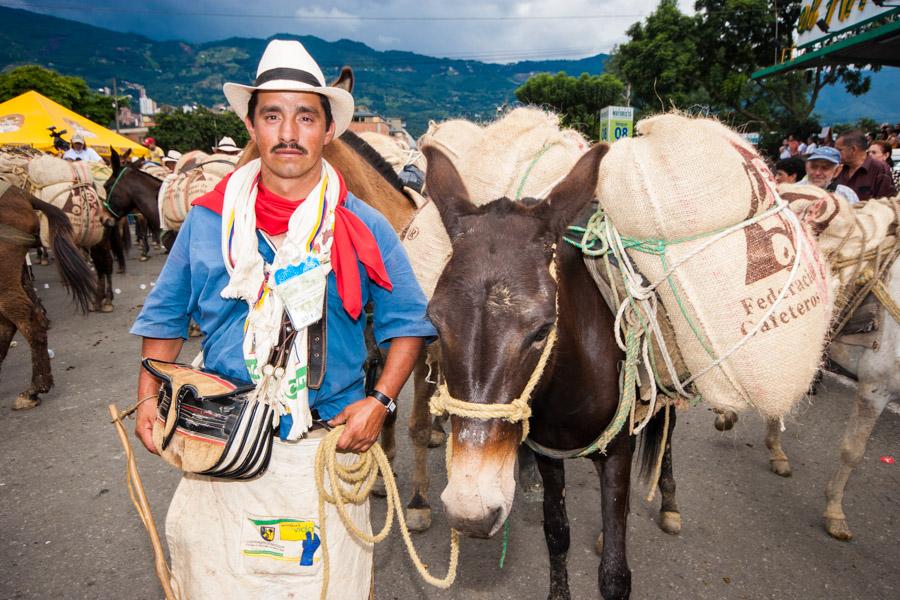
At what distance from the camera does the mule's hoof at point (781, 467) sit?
3973mm

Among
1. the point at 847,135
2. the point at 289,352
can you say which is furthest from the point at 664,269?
the point at 847,135

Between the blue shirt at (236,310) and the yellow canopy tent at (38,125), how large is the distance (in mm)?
17735

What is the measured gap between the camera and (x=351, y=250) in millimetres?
1782

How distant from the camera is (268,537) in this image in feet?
5.66

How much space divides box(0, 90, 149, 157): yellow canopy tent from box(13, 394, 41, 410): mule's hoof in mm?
13812

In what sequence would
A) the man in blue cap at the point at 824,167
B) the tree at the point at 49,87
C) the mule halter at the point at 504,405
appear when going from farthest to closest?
the tree at the point at 49,87, the man in blue cap at the point at 824,167, the mule halter at the point at 504,405

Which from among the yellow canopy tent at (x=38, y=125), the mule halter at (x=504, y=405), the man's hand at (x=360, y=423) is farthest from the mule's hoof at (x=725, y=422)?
the yellow canopy tent at (x=38, y=125)

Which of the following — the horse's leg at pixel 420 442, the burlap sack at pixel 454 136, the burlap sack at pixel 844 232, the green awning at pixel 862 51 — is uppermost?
the green awning at pixel 862 51

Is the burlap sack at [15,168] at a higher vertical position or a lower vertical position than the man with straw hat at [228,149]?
lower

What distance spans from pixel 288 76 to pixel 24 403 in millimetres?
5335

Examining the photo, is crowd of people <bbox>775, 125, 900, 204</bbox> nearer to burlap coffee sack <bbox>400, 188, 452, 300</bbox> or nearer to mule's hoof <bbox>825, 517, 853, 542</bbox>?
mule's hoof <bbox>825, 517, 853, 542</bbox>

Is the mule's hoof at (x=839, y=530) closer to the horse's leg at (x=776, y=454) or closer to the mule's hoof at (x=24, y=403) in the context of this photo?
the horse's leg at (x=776, y=454)

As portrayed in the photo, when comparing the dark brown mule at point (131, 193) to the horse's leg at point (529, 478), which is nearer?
the horse's leg at point (529, 478)

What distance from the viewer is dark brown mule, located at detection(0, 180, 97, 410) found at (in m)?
5.05
